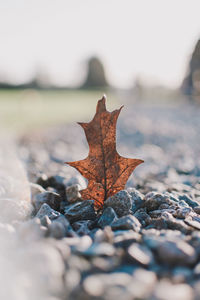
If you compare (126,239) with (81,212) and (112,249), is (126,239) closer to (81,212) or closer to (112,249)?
(112,249)

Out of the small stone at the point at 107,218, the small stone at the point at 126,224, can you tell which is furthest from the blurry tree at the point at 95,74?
the small stone at the point at 126,224

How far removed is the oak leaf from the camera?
186cm

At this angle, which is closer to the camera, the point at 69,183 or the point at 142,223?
the point at 142,223

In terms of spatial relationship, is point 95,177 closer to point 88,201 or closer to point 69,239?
point 88,201

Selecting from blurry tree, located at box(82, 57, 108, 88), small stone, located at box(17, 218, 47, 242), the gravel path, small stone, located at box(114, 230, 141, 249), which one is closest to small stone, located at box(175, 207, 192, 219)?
the gravel path

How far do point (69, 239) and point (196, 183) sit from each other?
1845 mm

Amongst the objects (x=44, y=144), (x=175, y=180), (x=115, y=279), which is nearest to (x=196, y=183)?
(x=175, y=180)

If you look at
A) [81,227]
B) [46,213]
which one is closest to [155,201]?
[81,227]

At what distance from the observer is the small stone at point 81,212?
1730 millimetres

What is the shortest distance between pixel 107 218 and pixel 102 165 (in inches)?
15.1

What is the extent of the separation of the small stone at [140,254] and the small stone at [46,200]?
0.78m

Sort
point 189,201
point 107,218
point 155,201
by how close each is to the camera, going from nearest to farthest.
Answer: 1. point 107,218
2. point 155,201
3. point 189,201

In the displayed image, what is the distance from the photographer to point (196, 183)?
288cm

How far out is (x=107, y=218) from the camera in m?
1.65
